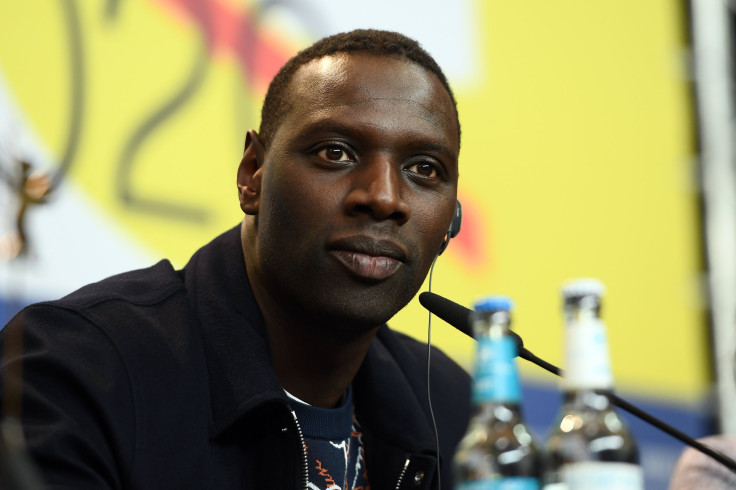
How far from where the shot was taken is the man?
1.37 meters

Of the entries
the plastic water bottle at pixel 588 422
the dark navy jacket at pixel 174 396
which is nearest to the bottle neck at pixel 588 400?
the plastic water bottle at pixel 588 422

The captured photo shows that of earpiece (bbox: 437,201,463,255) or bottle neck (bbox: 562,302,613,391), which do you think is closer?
bottle neck (bbox: 562,302,613,391)

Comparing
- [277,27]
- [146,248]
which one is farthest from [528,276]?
[146,248]

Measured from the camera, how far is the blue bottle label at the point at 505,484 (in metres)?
0.83

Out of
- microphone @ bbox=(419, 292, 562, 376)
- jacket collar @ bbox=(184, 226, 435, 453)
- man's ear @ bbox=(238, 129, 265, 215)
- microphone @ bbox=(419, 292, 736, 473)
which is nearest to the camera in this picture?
microphone @ bbox=(419, 292, 736, 473)

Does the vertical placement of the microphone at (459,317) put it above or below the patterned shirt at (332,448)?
above

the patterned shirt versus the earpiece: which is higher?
the earpiece

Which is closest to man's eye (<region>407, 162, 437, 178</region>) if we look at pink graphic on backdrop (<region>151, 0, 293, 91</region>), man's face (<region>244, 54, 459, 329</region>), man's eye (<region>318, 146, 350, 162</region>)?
man's face (<region>244, 54, 459, 329</region>)

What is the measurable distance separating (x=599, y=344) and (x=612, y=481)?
117 mm

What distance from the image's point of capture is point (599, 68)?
13.4ft

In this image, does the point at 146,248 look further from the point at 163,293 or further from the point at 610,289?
the point at 610,289

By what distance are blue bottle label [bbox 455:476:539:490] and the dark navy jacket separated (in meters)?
0.57

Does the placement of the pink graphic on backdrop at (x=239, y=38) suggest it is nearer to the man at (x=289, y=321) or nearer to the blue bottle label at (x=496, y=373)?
the man at (x=289, y=321)

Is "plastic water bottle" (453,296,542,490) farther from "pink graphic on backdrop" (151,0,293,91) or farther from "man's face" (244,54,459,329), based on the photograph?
"pink graphic on backdrop" (151,0,293,91)
